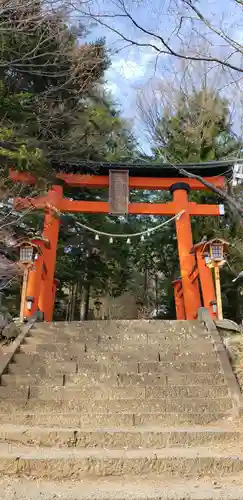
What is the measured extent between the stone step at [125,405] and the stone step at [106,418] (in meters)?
0.08

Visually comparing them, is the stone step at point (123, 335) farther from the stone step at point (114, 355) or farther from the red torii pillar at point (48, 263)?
the red torii pillar at point (48, 263)

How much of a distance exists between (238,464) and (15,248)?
6.94 metres

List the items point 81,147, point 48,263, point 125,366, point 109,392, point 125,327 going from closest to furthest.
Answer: point 109,392, point 125,366, point 125,327, point 81,147, point 48,263

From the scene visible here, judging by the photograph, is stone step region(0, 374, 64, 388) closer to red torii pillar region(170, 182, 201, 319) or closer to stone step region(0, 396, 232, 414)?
stone step region(0, 396, 232, 414)

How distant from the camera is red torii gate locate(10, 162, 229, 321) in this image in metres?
9.77

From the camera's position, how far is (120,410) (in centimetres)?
508

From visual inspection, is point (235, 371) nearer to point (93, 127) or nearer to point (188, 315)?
point (188, 315)

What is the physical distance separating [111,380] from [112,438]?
1615mm

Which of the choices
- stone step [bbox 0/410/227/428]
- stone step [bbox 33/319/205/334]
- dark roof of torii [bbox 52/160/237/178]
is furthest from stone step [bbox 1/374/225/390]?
dark roof of torii [bbox 52/160/237/178]

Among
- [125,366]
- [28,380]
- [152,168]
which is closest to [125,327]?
[125,366]

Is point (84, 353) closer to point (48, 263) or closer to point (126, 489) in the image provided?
point (126, 489)

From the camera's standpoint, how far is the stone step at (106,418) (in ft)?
15.5

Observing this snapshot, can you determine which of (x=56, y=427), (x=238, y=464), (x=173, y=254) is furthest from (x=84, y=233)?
(x=238, y=464)

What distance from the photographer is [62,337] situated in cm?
713
